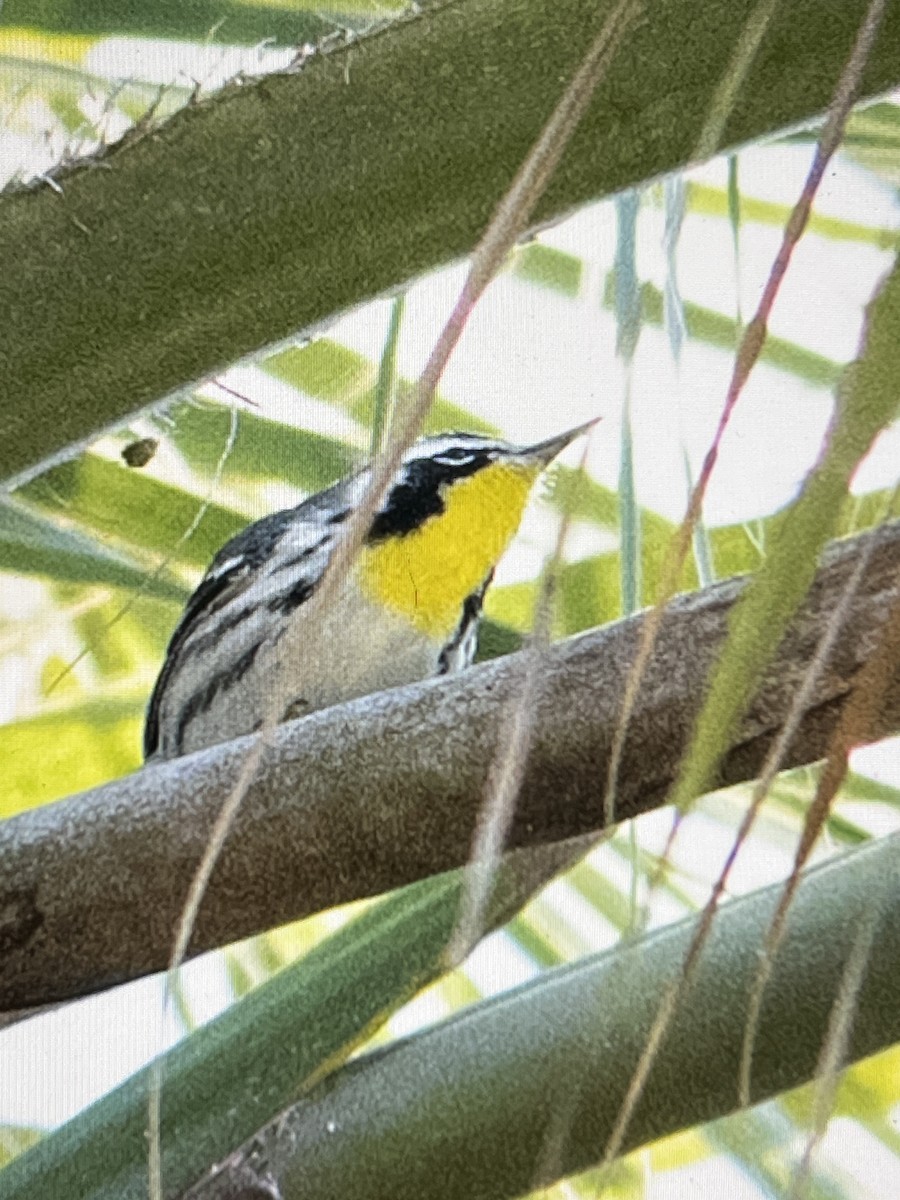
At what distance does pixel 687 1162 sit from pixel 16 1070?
9.5 inches

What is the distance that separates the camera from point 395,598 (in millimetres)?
1134

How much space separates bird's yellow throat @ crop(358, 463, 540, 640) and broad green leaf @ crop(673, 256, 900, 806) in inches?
37.4

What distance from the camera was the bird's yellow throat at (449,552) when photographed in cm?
113

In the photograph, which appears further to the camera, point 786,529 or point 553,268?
point 553,268

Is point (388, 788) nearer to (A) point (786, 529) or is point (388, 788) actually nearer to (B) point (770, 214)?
(A) point (786, 529)

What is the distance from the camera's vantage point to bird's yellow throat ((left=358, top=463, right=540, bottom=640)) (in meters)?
1.13

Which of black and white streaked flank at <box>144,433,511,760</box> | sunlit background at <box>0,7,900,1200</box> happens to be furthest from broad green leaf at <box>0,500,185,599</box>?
black and white streaked flank at <box>144,433,511,760</box>

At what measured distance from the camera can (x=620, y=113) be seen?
37 centimetres

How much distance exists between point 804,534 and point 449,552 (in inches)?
38.1

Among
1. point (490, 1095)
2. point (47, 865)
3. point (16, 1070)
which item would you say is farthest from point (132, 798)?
point (16, 1070)

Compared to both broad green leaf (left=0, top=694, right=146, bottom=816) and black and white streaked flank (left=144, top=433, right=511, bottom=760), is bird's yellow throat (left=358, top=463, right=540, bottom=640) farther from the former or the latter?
broad green leaf (left=0, top=694, right=146, bottom=816)

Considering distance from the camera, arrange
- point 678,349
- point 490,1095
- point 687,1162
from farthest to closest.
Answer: point 687,1162 < point 490,1095 < point 678,349

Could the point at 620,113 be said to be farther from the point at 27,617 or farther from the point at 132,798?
the point at 27,617

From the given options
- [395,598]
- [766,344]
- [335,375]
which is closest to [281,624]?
[395,598]
